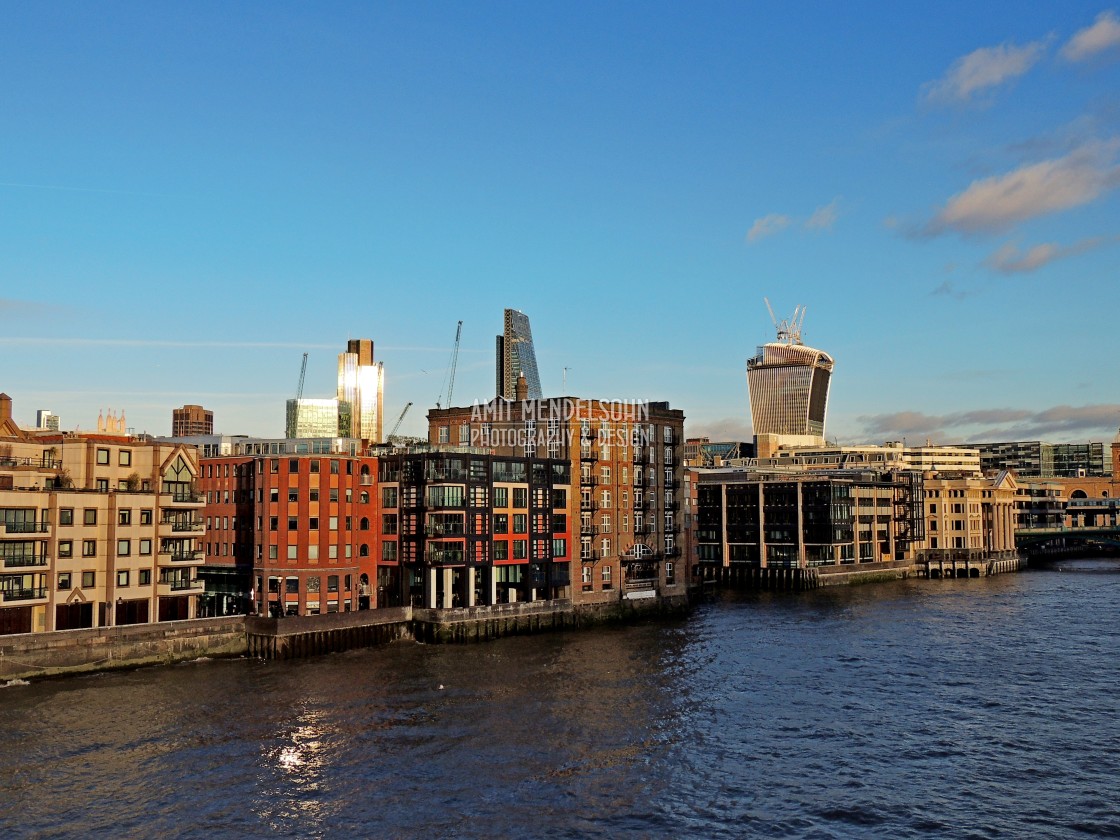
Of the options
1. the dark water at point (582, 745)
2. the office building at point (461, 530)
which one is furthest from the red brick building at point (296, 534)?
the dark water at point (582, 745)

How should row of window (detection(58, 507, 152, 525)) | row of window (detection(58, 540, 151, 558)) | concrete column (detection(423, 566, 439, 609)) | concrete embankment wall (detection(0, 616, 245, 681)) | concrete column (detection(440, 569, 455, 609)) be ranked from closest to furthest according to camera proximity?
concrete embankment wall (detection(0, 616, 245, 681))
row of window (detection(58, 540, 151, 558))
row of window (detection(58, 507, 152, 525))
concrete column (detection(423, 566, 439, 609))
concrete column (detection(440, 569, 455, 609))

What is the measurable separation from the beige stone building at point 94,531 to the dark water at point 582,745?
33.4ft

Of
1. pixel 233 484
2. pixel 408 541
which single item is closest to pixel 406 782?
pixel 408 541

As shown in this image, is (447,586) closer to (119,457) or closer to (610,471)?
(610,471)

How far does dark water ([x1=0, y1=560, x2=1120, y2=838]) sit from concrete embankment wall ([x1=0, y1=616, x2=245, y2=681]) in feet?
7.81

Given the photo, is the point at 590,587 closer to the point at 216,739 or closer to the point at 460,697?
the point at 460,697

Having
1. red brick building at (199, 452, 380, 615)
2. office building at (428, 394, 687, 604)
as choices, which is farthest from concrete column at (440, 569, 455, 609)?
office building at (428, 394, 687, 604)

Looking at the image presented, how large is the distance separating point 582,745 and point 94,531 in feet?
183

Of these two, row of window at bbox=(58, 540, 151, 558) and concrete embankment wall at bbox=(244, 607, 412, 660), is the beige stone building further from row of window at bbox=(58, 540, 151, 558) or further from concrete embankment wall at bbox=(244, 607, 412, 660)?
concrete embankment wall at bbox=(244, 607, 412, 660)

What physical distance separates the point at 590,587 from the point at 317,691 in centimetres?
5607

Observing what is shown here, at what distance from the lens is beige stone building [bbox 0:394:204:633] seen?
93.7 meters

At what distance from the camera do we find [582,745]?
71188 mm

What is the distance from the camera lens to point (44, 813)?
56406mm

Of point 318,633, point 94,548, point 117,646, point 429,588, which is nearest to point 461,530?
point 429,588
